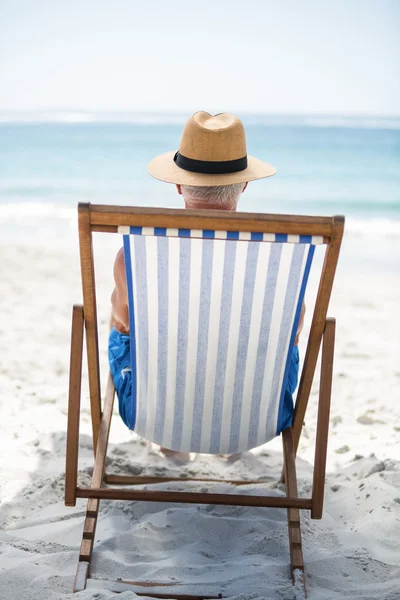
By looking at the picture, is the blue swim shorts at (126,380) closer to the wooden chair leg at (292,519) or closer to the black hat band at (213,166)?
the wooden chair leg at (292,519)

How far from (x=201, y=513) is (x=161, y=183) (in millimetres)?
8807

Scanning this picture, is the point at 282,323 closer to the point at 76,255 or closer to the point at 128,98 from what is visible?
the point at 76,255

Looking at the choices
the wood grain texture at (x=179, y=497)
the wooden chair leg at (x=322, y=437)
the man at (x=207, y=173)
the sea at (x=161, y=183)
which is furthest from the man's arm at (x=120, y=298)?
the sea at (x=161, y=183)

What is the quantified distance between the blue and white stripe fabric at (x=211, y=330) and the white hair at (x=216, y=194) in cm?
37

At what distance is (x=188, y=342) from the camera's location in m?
1.86

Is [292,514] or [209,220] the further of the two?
[292,514]

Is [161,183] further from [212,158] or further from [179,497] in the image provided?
[179,497]

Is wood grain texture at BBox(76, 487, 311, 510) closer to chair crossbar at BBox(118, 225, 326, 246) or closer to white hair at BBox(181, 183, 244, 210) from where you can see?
chair crossbar at BBox(118, 225, 326, 246)

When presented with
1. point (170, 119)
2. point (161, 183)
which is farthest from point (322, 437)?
point (170, 119)

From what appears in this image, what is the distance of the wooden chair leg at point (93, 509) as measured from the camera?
1.82m

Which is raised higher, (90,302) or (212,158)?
(212,158)

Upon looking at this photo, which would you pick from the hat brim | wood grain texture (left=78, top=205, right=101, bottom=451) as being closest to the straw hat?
the hat brim

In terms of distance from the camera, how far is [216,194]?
2.02 metres

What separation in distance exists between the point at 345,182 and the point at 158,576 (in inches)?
427
